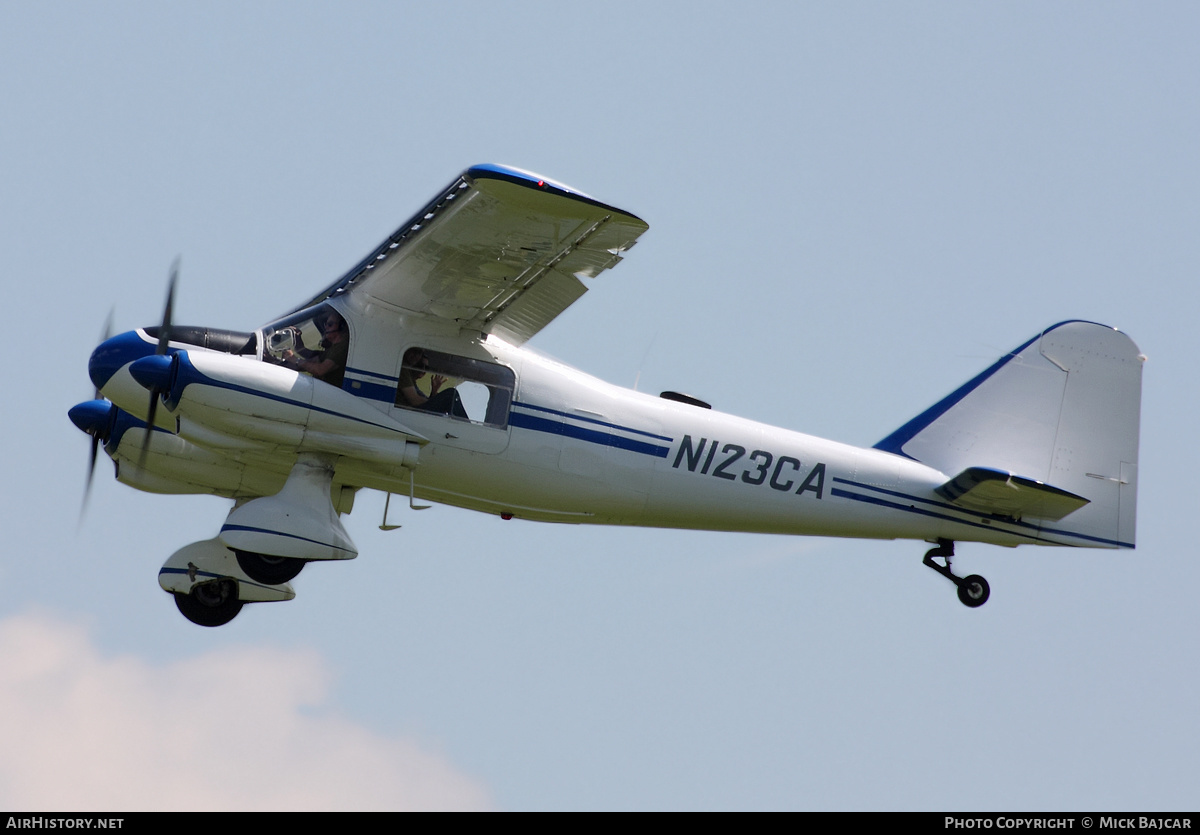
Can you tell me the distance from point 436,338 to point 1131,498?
24.2 feet

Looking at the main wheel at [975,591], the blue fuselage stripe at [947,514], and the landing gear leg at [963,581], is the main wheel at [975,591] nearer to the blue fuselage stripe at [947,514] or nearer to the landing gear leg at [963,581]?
the landing gear leg at [963,581]

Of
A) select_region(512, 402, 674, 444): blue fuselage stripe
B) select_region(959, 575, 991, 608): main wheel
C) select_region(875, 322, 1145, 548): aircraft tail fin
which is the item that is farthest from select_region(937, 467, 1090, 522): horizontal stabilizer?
select_region(512, 402, 674, 444): blue fuselage stripe

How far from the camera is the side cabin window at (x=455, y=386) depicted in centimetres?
1375

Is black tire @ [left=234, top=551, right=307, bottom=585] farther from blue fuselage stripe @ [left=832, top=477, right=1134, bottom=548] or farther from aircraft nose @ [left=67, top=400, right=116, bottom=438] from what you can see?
blue fuselage stripe @ [left=832, top=477, right=1134, bottom=548]

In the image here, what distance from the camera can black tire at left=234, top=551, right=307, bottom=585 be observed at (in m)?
13.5

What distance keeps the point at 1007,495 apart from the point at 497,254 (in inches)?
221

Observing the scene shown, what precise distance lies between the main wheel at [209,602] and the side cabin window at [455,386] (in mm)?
2840

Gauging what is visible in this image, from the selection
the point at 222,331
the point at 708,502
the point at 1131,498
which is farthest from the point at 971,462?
the point at 222,331

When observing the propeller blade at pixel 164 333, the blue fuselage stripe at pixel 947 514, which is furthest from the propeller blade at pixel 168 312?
the blue fuselage stripe at pixel 947 514

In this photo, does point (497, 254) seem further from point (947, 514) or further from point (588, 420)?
point (947, 514)

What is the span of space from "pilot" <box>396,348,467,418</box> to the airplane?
2 centimetres

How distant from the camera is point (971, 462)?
51.7ft
